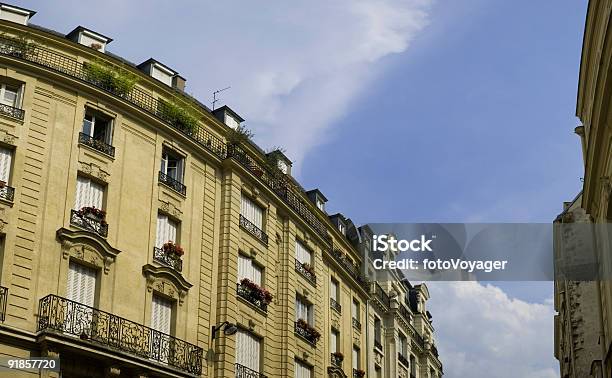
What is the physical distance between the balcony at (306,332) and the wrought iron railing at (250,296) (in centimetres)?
274

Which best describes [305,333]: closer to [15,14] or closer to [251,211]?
[251,211]

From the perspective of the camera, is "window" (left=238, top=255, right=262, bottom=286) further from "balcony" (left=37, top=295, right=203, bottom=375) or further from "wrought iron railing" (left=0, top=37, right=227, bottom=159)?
"balcony" (left=37, top=295, right=203, bottom=375)

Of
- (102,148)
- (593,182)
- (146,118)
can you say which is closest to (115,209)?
(102,148)

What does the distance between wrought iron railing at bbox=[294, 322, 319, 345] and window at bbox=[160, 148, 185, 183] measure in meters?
8.69

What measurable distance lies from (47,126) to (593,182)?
15119 mm

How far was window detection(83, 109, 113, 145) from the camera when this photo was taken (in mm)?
24234

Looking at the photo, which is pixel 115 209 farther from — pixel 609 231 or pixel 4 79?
pixel 609 231

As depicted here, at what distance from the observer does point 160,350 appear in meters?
23.7

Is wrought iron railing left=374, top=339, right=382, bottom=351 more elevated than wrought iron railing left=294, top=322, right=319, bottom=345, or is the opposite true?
wrought iron railing left=374, top=339, right=382, bottom=351

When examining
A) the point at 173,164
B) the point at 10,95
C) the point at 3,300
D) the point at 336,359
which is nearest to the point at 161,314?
the point at 173,164

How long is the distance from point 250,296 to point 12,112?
1074cm

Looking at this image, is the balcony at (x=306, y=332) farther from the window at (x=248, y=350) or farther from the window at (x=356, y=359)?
the window at (x=356, y=359)

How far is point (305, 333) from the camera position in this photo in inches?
1297

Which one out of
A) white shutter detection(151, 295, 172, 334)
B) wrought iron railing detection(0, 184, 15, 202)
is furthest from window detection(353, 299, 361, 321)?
wrought iron railing detection(0, 184, 15, 202)
